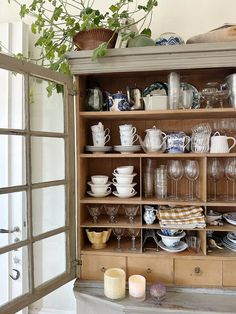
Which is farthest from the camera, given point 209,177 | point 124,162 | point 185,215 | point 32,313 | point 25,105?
point 32,313

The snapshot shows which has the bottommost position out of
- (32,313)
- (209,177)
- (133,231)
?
(32,313)

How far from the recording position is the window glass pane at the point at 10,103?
1.41 m

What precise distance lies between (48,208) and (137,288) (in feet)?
2.03

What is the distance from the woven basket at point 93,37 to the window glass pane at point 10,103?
403 millimetres

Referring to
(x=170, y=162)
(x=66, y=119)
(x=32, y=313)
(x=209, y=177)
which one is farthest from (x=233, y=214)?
(x=32, y=313)

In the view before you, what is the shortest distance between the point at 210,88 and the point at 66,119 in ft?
2.43

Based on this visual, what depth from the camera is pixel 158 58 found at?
1.21 m

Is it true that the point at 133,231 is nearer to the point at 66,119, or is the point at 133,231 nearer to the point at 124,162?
the point at 124,162

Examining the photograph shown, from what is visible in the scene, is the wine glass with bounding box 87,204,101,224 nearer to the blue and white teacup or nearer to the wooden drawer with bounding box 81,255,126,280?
the wooden drawer with bounding box 81,255,126,280

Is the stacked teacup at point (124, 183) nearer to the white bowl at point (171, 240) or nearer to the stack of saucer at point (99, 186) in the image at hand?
the stack of saucer at point (99, 186)

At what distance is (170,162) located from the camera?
1438mm

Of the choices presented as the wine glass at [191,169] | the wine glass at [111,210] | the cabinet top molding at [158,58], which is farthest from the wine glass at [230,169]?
the wine glass at [111,210]

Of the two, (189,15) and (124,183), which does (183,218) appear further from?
(189,15)

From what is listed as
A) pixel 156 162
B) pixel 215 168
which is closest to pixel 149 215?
pixel 156 162
